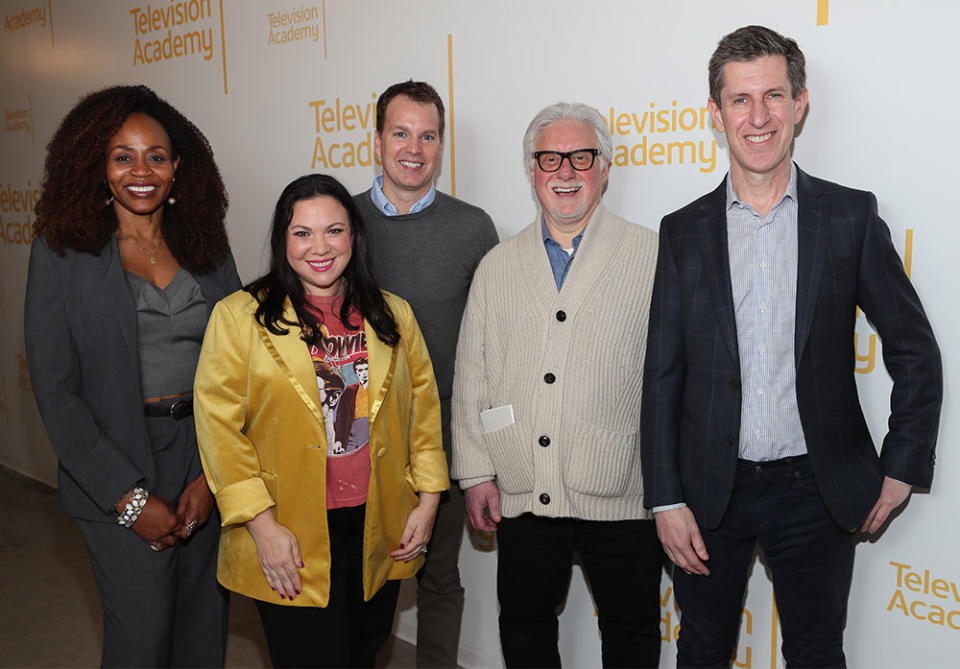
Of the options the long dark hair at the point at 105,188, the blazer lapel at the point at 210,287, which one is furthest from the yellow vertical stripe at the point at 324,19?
the blazer lapel at the point at 210,287

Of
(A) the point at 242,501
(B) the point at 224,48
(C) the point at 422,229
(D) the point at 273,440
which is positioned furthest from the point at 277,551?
(B) the point at 224,48

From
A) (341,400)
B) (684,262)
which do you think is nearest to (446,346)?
(341,400)

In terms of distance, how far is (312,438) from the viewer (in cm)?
197

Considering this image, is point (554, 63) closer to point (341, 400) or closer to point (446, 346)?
point (446, 346)

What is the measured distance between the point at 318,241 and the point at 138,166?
56 cm

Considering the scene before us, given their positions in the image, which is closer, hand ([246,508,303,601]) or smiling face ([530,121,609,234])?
hand ([246,508,303,601])

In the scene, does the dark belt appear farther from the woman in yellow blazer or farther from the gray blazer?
the woman in yellow blazer

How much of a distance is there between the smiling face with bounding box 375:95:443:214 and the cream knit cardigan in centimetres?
51

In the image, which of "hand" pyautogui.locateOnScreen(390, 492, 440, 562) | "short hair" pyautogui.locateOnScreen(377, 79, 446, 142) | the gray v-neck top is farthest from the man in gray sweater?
the gray v-neck top

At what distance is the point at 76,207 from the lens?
6.99 ft

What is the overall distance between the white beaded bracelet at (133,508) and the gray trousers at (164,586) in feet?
0.13

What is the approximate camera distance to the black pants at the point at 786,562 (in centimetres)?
193

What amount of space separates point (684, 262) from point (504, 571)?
97cm

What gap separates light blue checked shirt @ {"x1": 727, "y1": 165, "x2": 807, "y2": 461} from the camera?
1.92m
